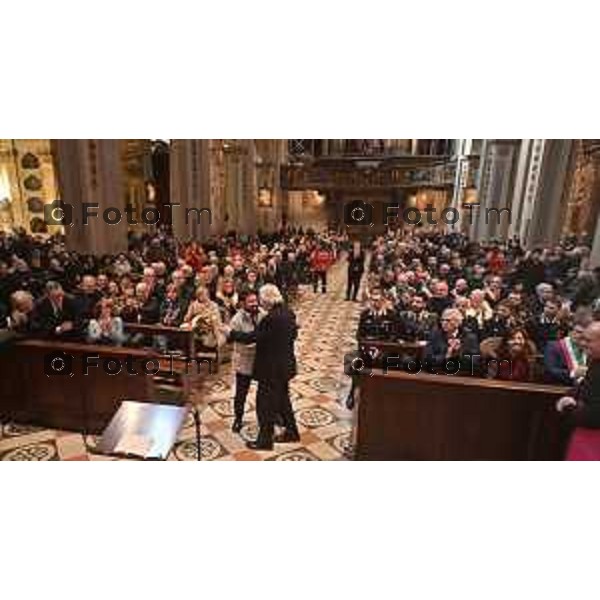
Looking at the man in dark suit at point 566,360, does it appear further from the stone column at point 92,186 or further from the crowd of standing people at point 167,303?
the stone column at point 92,186

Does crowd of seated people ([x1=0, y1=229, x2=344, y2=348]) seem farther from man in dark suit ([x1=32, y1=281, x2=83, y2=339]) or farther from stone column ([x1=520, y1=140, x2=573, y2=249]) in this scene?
stone column ([x1=520, y1=140, x2=573, y2=249])

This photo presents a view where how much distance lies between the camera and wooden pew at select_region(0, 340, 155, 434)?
436 cm

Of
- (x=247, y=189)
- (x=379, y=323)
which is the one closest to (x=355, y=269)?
(x=379, y=323)

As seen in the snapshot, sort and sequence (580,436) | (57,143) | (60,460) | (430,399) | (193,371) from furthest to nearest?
(57,143) < (193,371) < (60,460) < (430,399) < (580,436)

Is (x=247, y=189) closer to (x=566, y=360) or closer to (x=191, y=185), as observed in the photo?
(x=191, y=185)

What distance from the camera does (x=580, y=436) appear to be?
3.41 meters

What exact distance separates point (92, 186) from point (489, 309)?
641 cm

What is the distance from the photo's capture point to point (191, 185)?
37.6ft

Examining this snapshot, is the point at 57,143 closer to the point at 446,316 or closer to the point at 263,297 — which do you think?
the point at 263,297

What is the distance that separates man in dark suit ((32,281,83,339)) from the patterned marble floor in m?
0.93

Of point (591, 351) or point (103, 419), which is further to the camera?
point (103, 419)

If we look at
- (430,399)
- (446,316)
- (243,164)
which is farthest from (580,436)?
(243,164)
